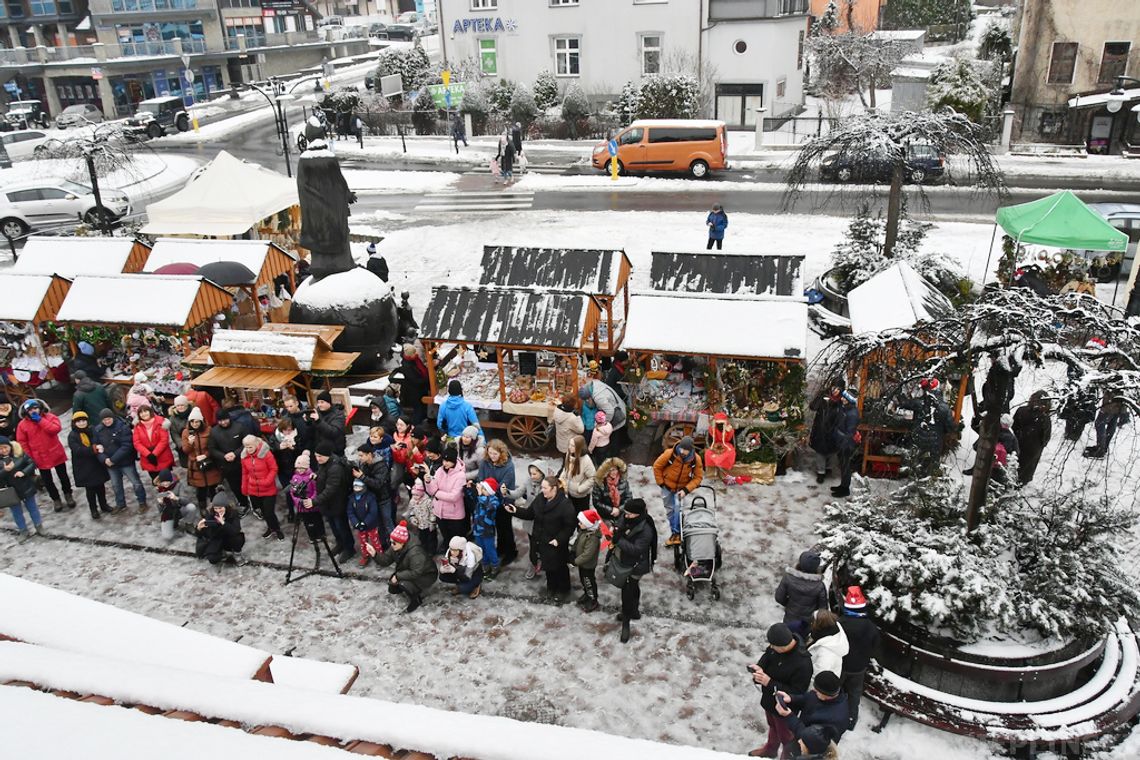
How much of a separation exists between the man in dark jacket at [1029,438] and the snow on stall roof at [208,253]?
486 inches

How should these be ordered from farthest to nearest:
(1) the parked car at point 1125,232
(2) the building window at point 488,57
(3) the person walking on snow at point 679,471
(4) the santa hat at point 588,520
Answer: (2) the building window at point 488,57 → (1) the parked car at point 1125,232 → (3) the person walking on snow at point 679,471 → (4) the santa hat at point 588,520

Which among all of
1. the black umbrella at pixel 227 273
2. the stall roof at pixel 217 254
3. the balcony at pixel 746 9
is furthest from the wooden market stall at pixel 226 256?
the balcony at pixel 746 9

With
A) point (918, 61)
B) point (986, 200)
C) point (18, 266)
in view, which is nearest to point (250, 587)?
point (18, 266)

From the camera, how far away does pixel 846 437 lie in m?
10.0

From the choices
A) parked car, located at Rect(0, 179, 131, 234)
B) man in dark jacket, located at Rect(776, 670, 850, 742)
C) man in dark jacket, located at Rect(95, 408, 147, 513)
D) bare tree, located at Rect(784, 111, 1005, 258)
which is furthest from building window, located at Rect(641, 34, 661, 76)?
man in dark jacket, located at Rect(776, 670, 850, 742)

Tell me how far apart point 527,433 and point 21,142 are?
36.0 meters

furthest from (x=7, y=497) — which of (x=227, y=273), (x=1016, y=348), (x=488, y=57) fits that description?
(x=488, y=57)

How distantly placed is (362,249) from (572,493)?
539 inches

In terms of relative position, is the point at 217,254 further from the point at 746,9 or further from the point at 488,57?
the point at 746,9

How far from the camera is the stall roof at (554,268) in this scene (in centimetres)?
1273

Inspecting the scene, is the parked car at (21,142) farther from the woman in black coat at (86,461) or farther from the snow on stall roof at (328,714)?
the snow on stall roof at (328,714)

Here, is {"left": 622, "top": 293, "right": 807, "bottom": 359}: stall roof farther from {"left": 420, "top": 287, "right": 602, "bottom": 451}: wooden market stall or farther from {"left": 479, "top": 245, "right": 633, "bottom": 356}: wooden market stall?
{"left": 479, "top": 245, "right": 633, "bottom": 356}: wooden market stall

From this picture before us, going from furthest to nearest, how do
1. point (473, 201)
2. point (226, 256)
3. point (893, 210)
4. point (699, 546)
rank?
point (473, 201)
point (226, 256)
point (893, 210)
point (699, 546)

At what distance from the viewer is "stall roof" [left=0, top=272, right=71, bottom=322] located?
43.4 feet
